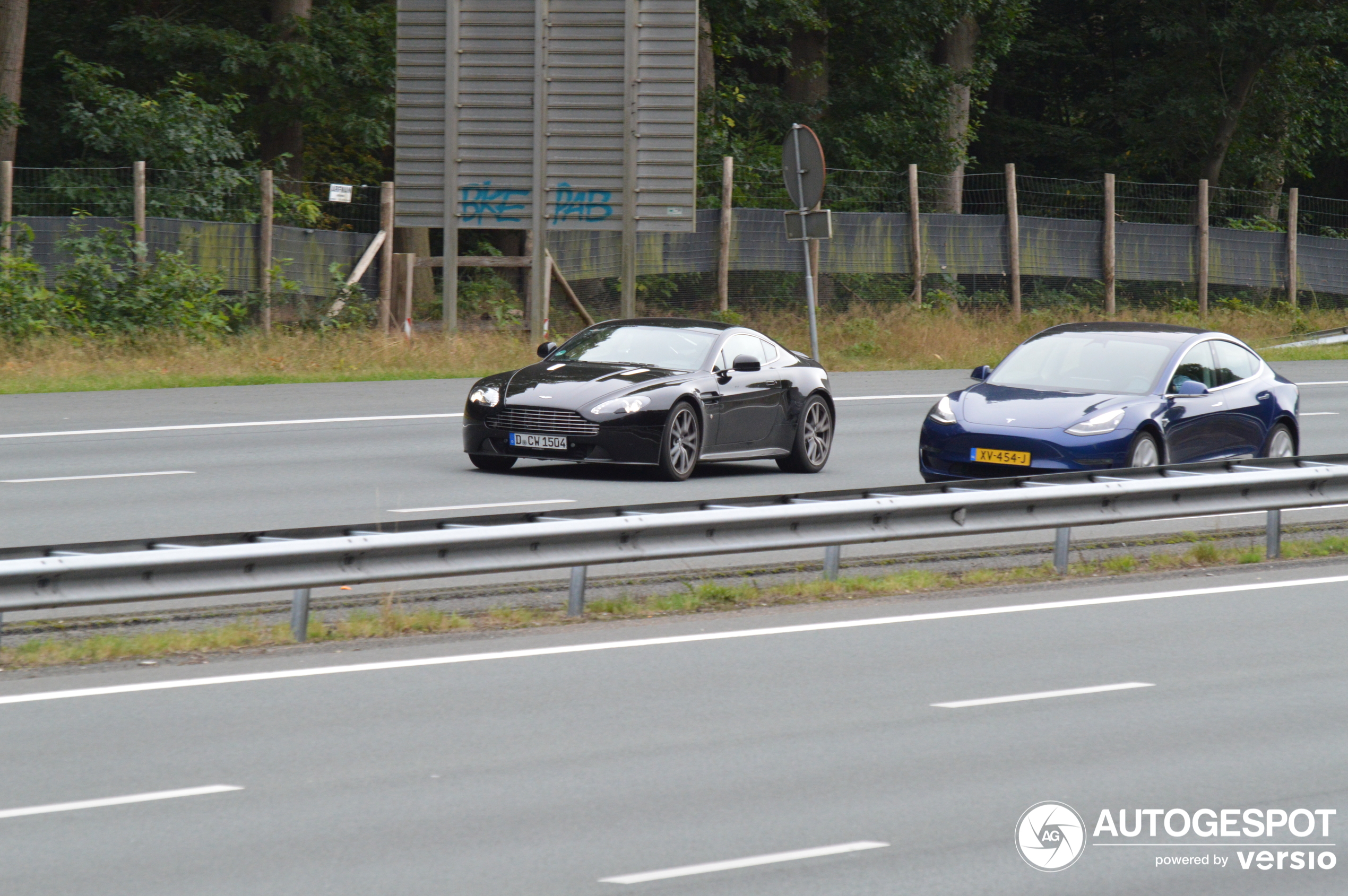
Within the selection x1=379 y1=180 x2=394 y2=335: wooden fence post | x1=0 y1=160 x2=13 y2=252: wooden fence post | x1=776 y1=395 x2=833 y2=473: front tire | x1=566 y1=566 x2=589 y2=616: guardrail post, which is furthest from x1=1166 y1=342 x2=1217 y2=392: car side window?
x1=0 y1=160 x2=13 y2=252: wooden fence post

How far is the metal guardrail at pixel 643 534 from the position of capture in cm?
877

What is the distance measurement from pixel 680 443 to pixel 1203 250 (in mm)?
23683

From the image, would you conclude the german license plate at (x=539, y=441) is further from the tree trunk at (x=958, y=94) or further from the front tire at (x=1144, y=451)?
the tree trunk at (x=958, y=94)

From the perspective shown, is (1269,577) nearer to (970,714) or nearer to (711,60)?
(970,714)

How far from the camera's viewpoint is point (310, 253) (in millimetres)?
27406

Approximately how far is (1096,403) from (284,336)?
13.9m

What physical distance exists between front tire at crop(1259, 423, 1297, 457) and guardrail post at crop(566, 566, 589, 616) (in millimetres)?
8190

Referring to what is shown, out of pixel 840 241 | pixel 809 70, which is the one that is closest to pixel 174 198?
pixel 840 241

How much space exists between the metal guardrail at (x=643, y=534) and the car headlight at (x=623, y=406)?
13.9 ft

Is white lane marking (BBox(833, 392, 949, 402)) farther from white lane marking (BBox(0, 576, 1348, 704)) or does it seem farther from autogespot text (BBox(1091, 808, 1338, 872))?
autogespot text (BBox(1091, 808, 1338, 872))

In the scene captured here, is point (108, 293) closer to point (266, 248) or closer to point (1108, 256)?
point (266, 248)

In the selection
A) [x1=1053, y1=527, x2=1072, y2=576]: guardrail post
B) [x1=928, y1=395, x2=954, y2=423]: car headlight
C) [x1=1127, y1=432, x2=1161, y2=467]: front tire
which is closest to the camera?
[x1=1053, y1=527, x2=1072, y2=576]: guardrail post

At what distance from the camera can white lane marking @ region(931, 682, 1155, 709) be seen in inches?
321

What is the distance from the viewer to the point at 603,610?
410 inches
